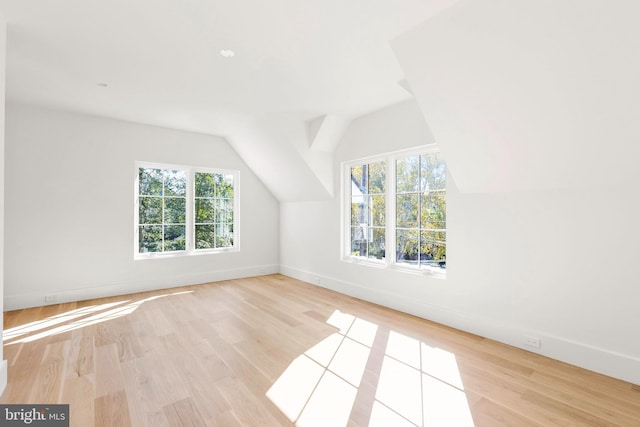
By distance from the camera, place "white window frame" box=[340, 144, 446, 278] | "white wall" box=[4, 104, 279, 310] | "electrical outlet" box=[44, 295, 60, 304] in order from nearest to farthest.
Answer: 1. "white window frame" box=[340, 144, 446, 278]
2. "white wall" box=[4, 104, 279, 310]
3. "electrical outlet" box=[44, 295, 60, 304]

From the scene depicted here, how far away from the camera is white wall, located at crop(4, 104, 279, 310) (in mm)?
3994

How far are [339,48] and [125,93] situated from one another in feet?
8.62

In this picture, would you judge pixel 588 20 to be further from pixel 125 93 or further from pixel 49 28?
pixel 125 93

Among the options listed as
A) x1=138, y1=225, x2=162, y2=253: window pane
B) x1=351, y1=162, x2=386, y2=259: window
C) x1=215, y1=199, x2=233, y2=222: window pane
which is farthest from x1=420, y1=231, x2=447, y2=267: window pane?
x1=138, y1=225, x2=162, y2=253: window pane

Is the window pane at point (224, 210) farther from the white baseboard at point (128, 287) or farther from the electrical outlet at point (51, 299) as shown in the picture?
the electrical outlet at point (51, 299)

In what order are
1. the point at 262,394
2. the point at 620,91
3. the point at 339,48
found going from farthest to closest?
the point at 339,48 < the point at 262,394 < the point at 620,91

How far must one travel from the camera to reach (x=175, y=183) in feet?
17.2

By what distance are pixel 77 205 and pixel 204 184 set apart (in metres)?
1.84

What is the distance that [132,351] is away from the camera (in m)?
2.80

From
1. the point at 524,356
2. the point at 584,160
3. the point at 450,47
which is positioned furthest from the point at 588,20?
the point at 524,356

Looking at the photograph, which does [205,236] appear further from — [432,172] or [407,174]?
[432,172]

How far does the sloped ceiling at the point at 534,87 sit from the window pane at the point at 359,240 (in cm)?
198

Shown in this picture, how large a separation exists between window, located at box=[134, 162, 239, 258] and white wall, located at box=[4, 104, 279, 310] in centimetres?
18

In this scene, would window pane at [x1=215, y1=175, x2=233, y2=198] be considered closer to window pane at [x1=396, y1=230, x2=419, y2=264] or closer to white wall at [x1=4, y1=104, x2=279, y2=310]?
white wall at [x1=4, y1=104, x2=279, y2=310]
